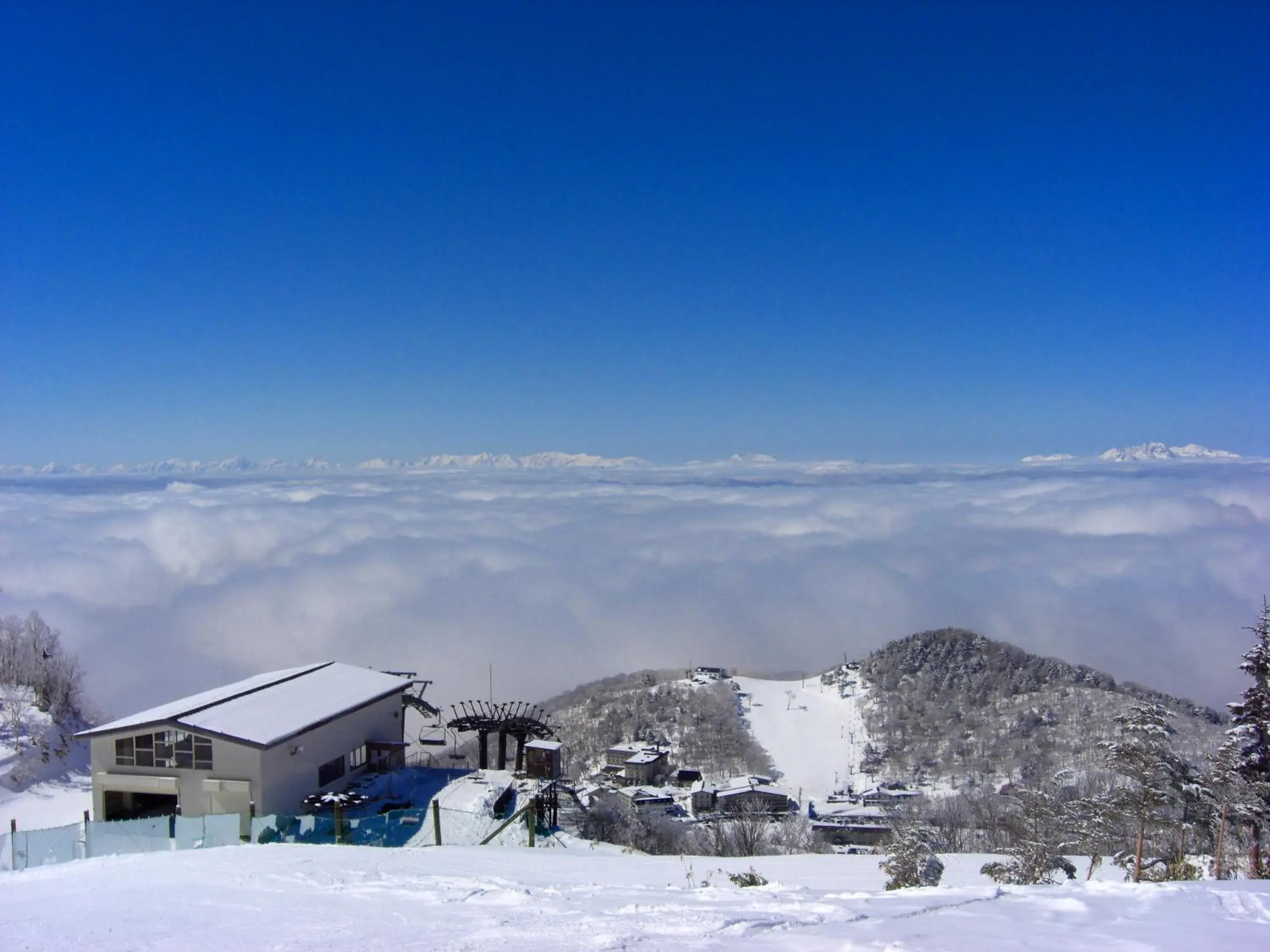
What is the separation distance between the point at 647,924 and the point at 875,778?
249 feet

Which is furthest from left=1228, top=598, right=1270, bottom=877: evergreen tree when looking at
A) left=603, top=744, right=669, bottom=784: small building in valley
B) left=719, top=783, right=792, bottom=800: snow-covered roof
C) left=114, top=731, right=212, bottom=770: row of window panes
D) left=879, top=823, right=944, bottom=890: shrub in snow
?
left=603, top=744, right=669, bottom=784: small building in valley

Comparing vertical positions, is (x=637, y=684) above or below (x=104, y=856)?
below

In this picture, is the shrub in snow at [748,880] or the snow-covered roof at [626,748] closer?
the shrub in snow at [748,880]

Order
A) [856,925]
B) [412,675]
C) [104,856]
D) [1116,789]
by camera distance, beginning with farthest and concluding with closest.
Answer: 1. [412,675]
2. [1116,789]
3. [104,856]
4. [856,925]

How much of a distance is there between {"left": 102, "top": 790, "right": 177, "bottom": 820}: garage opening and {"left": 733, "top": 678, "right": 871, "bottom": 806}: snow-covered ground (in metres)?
53.4

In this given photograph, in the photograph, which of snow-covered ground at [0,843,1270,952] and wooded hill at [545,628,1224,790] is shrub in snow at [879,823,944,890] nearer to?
snow-covered ground at [0,843,1270,952]

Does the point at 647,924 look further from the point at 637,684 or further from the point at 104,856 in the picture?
the point at 637,684

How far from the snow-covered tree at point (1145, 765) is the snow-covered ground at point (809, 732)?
176 feet

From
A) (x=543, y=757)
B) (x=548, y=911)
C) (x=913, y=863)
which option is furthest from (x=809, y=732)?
(x=548, y=911)

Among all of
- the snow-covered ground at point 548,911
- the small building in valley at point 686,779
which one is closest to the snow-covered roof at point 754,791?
the small building in valley at point 686,779

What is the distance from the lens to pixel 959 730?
87.6 metres

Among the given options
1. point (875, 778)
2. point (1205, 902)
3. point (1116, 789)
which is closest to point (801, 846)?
point (1116, 789)

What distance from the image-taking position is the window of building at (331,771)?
22.1 meters

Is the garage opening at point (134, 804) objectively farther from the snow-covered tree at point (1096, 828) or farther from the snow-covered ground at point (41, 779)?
the snow-covered tree at point (1096, 828)
